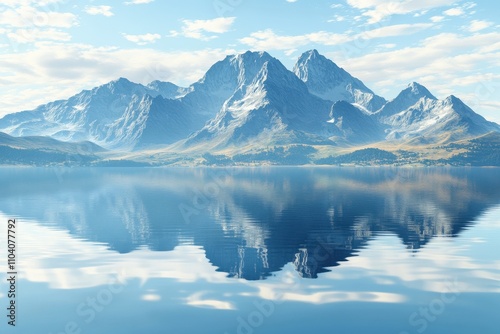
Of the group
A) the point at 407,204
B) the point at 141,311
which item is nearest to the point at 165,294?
the point at 141,311

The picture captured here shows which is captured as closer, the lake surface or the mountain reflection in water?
the lake surface

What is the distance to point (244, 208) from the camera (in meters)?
137

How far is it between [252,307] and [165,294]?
10942 mm

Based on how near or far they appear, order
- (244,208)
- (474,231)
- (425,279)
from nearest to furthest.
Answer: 1. (425,279)
2. (474,231)
3. (244,208)

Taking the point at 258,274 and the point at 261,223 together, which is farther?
the point at 261,223

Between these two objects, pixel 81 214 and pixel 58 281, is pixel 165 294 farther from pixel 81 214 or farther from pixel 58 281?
pixel 81 214

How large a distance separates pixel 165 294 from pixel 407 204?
11197 cm

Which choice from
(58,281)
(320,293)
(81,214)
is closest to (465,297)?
(320,293)

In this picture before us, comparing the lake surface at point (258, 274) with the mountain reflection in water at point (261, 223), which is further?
the mountain reflection in water at point (261, 223)

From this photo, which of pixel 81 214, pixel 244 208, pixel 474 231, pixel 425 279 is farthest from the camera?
pixel 244 208

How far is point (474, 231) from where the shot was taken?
93562mm

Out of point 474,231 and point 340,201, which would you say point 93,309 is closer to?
point 474,231

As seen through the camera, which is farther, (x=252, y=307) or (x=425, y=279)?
(x=425, y=279)

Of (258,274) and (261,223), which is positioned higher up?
(258,274)
